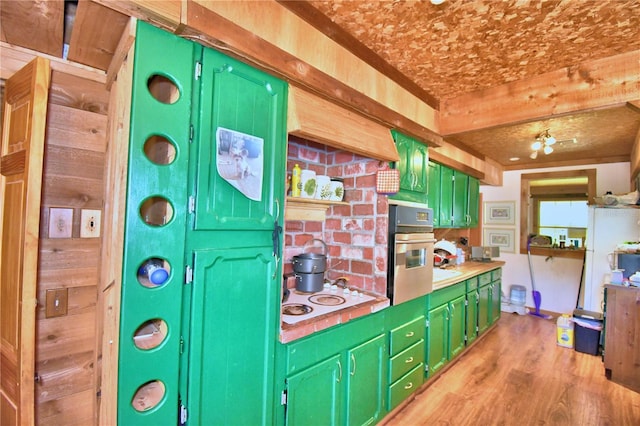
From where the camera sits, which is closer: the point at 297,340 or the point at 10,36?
the point at 10,36

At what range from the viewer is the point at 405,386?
7.45 feet

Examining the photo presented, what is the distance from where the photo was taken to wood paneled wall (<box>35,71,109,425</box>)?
4.21 ft

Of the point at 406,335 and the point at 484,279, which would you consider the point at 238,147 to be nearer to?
the point at 406,335

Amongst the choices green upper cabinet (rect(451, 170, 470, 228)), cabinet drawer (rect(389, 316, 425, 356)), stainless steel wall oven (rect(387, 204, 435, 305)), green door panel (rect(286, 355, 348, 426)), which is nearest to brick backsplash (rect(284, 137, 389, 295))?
stainless steel wall oven (rect(387, 204, 435, 305))

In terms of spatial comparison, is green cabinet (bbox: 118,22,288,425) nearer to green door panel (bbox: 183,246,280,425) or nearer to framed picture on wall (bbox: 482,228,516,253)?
green door panel (bbox: 183,246,280,425)

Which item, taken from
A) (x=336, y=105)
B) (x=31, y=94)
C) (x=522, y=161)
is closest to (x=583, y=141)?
(x=522, y=161)

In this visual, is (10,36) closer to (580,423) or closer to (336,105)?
(336,105)

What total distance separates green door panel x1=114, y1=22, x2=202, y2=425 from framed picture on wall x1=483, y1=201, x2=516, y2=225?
536 cm

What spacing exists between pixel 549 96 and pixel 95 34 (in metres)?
2.75

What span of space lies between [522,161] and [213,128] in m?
4.99

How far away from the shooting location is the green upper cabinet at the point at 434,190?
3234mm

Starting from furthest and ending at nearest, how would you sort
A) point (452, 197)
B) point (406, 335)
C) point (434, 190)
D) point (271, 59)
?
point (452, 197) < point (434, 190) < point (406, 335) < point (271, 59)

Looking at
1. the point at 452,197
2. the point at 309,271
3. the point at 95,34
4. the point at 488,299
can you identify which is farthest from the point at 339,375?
the point at 488,299

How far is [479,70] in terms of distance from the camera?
218 centimetres
